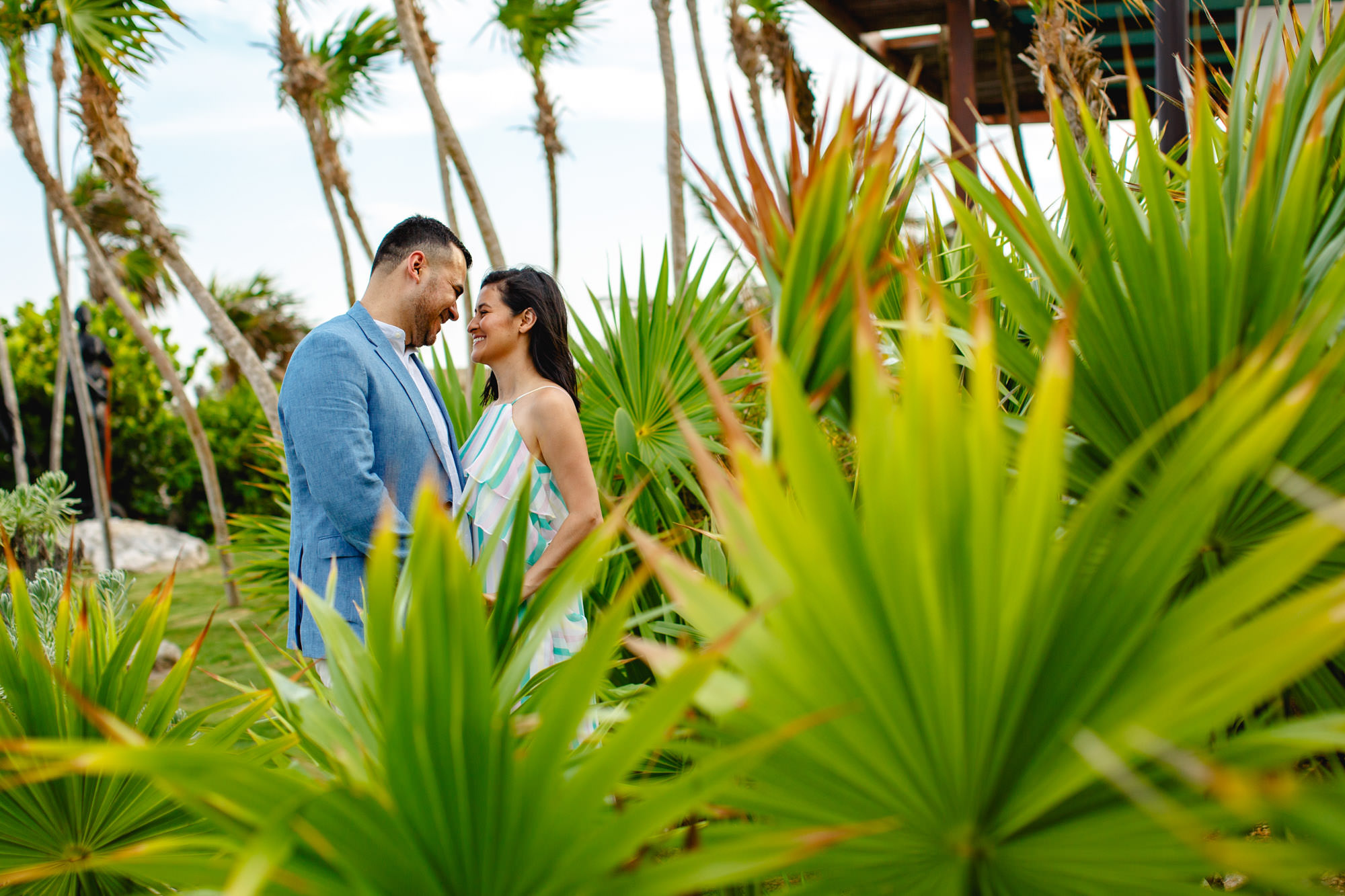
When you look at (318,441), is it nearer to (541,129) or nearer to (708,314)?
(708,314)

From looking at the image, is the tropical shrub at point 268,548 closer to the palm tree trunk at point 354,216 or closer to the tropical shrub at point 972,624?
the tropical shrub at point 972,624

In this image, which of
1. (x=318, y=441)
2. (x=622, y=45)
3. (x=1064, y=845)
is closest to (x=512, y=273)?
(x=318, y=441)

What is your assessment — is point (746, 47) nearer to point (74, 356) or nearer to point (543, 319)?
point (74, 356)

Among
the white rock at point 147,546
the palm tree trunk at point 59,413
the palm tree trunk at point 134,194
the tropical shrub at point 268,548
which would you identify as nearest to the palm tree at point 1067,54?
the tropical shrub at point 268,548

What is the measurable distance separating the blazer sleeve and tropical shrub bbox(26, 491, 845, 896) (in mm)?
1412

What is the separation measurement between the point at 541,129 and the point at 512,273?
13167mm

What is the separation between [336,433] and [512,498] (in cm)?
47

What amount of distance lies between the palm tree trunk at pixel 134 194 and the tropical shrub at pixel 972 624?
6720 millimetres

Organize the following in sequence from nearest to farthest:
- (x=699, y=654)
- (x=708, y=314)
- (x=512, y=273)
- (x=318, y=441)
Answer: (x=699, y=654), (x=318, y=441), (x=512, y=273), (x=708, y=314)

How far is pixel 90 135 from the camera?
276 inches

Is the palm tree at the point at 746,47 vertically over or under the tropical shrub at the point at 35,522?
over

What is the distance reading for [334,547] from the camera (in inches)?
94.5

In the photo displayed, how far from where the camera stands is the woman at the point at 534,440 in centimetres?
236

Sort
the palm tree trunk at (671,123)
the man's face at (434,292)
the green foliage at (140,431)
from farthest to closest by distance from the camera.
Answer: the green foliage at (140,431) → the palm tree trunk at (671,123) → the man's face at (434,292)
